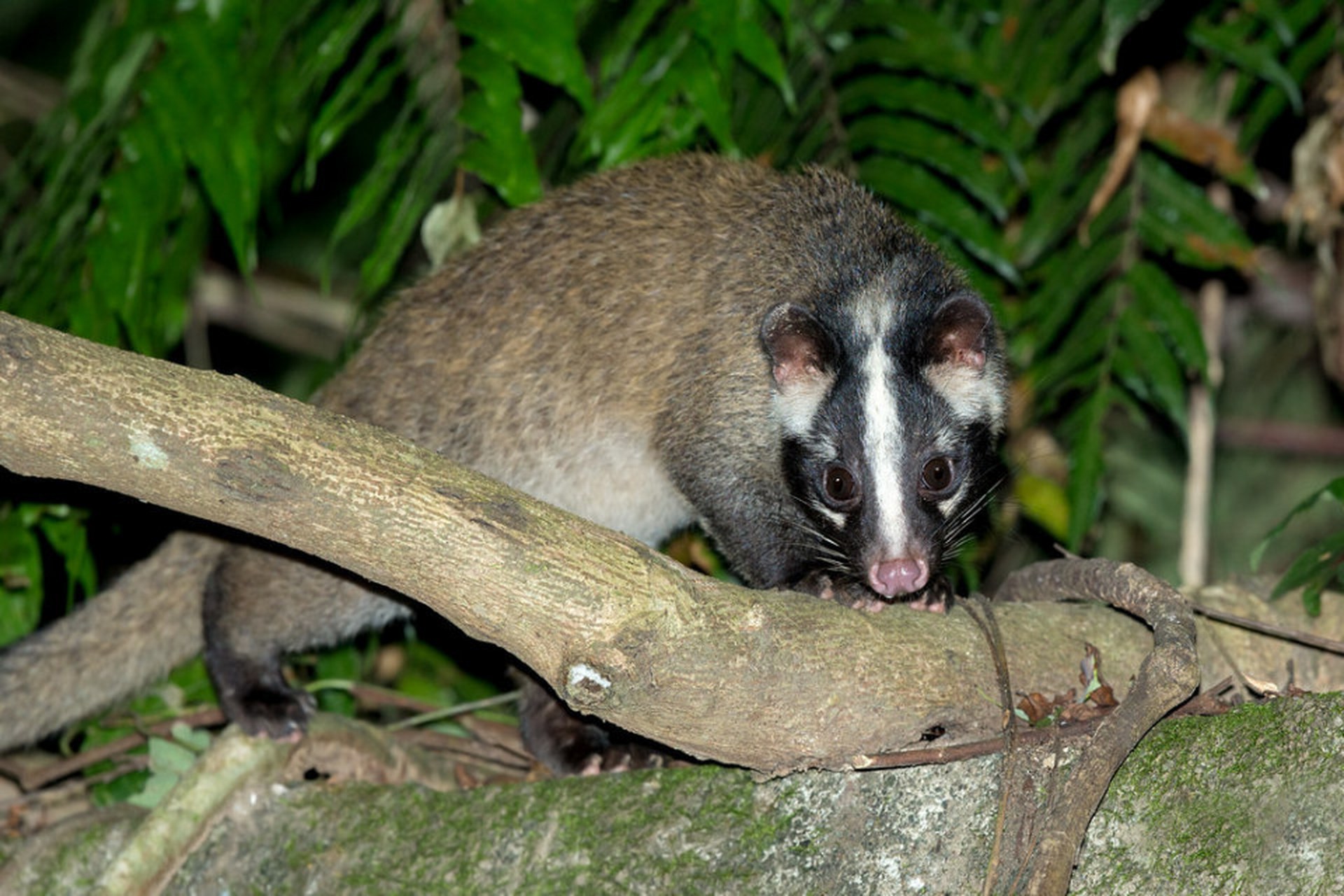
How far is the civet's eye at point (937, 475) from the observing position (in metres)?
5.29

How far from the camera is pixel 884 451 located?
5230mm

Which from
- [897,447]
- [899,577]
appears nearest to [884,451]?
[897,447]

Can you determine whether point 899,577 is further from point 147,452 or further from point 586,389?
point 147,452

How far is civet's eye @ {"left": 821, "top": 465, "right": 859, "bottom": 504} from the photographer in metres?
5.28

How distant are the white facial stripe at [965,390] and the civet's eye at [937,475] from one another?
0.22 meters

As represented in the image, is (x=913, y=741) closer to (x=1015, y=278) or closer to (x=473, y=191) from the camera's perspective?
(x=1015, y=278)

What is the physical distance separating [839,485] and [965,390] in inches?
26.5

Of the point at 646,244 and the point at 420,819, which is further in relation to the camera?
the point at 646,244

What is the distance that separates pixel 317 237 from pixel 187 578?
4.66 metres

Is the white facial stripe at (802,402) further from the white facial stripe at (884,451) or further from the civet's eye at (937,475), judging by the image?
the civet's eye at (937,475)

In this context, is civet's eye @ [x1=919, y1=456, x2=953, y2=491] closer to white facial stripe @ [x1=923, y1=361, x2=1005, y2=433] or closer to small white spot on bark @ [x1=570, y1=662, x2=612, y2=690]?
white facial stripe @ [x1=923, y1=361, x2=1005, y2=433]

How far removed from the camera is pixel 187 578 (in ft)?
21.4

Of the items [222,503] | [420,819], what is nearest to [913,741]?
[420,819]

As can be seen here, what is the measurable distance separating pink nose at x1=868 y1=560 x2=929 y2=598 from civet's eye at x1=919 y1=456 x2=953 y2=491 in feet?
1.40
